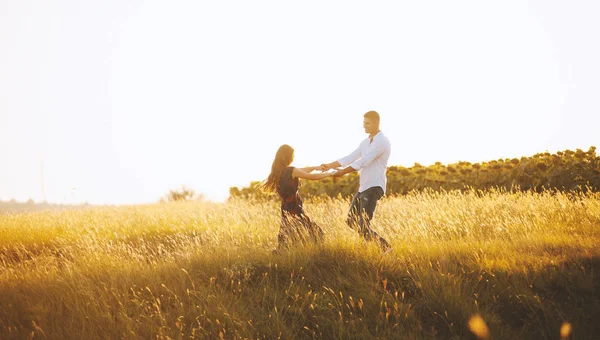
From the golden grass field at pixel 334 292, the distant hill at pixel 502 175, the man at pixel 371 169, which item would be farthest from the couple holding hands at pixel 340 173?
the distant hill at pixel 502 175

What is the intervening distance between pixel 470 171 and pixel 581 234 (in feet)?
22.1

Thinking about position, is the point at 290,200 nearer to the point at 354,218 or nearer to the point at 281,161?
the point at 281,161

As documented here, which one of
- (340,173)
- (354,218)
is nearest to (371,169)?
(340,173)

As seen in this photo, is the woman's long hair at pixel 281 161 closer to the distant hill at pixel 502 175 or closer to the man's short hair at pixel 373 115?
the man's short hair at pixel 373 115

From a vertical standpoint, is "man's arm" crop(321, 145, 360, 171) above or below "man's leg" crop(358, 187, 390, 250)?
above

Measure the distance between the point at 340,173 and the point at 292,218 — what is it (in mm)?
1110

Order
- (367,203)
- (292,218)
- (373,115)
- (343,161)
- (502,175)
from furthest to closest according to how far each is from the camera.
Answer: (502,175) → (343,161) → (373,115) → (367,203) → (292,218)

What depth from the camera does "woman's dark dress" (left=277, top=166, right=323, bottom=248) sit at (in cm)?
553

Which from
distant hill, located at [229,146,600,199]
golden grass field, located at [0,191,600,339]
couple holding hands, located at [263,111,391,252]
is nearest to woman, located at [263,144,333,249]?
couple holding hands, located at [263,111,391,252]

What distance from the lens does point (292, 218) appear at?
5.57 meters

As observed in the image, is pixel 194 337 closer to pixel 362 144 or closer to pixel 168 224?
pixel 362 144

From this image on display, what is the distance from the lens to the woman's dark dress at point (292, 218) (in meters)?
5.53

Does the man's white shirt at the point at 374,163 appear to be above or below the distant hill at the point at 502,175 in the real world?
above

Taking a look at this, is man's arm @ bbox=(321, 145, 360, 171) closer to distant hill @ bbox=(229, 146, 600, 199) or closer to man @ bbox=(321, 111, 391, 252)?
man @ bbox=(321, 111, 391, 252)
